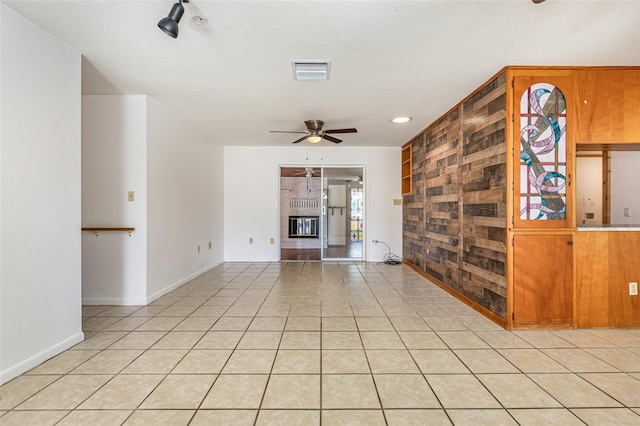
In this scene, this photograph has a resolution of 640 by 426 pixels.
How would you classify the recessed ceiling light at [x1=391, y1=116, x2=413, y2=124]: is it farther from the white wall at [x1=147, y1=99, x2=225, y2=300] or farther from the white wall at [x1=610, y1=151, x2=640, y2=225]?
the white wall at [x1=147, y1=99, x2=225, y2=300]

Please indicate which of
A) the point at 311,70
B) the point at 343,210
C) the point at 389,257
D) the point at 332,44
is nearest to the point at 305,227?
the point at 343,210

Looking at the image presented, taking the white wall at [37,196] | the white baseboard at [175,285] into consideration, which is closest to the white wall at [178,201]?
the white baseboard at [175,285]

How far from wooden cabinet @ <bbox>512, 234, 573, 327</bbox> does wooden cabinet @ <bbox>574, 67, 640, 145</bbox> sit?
98cm

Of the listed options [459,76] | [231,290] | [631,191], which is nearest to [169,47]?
[459,76]

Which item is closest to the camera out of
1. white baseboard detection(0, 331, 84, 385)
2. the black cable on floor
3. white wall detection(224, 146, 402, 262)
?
white baseboard detection(0, 331, 84, 385)

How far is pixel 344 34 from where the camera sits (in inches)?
78.0

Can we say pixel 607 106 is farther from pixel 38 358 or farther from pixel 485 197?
pixel 38 358

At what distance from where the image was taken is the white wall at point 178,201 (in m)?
3.29

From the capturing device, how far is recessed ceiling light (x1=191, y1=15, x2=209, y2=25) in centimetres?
180

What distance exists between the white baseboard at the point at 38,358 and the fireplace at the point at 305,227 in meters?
6.05

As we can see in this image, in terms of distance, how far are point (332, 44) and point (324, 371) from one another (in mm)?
2346

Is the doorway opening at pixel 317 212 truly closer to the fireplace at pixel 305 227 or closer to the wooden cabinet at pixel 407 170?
the fireplace at pixel 305 227

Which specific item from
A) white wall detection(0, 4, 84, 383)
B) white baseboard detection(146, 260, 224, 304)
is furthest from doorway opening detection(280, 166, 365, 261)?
white wall detection(0, 4, 84, 383)

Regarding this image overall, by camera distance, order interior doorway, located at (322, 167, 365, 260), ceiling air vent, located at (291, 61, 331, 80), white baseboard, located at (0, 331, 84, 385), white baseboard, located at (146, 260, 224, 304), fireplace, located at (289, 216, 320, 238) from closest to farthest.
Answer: white baseboard, located at (0, 331, 84, 385) < ceiling air vent, located at (291, 61, 331, 80) < white baseboard, located at (146, 260, 224, 304) < interior doorway, located at (322, 167, 365, 260) < fireplace, located at (289, 216, 320, 238)
